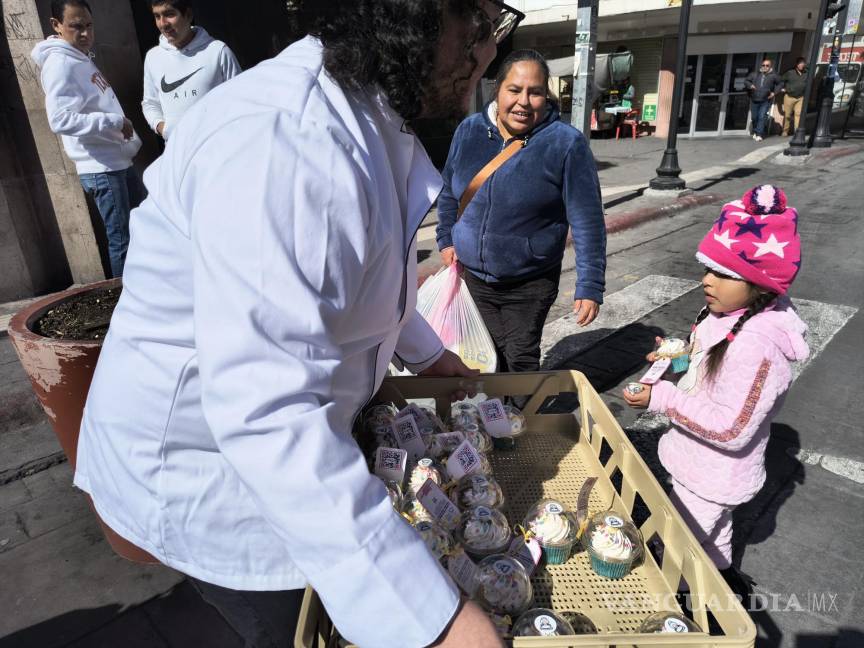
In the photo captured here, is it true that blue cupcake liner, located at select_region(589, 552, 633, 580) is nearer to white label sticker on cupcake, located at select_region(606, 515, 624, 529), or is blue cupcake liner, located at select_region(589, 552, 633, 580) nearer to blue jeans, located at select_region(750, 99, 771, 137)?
white label sticker on cupcake, located at select_region(606, 515, 624, 529)

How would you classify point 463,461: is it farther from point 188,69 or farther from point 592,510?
point 188,69

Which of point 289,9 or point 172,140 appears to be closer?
point 172,140

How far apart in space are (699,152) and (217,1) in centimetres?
1247

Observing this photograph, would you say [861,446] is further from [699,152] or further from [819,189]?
[699,152]

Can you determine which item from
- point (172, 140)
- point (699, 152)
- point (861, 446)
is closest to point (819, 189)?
point (699, 152)

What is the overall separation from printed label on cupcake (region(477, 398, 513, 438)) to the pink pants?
81 centimetres

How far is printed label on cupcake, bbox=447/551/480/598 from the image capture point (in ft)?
4.52

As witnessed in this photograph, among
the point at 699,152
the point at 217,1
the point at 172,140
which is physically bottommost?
the point at 699,152

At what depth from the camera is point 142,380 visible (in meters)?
1.07

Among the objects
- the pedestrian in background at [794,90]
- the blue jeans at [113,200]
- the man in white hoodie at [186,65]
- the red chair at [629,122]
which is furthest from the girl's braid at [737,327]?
the red chair at [629,122]

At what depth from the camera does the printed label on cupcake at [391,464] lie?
5.05 ft

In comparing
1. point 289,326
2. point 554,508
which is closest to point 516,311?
point 554,508

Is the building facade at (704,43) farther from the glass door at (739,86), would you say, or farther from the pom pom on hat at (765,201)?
the pom pom on hat at (765,201)

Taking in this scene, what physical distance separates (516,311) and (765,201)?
1.40m
